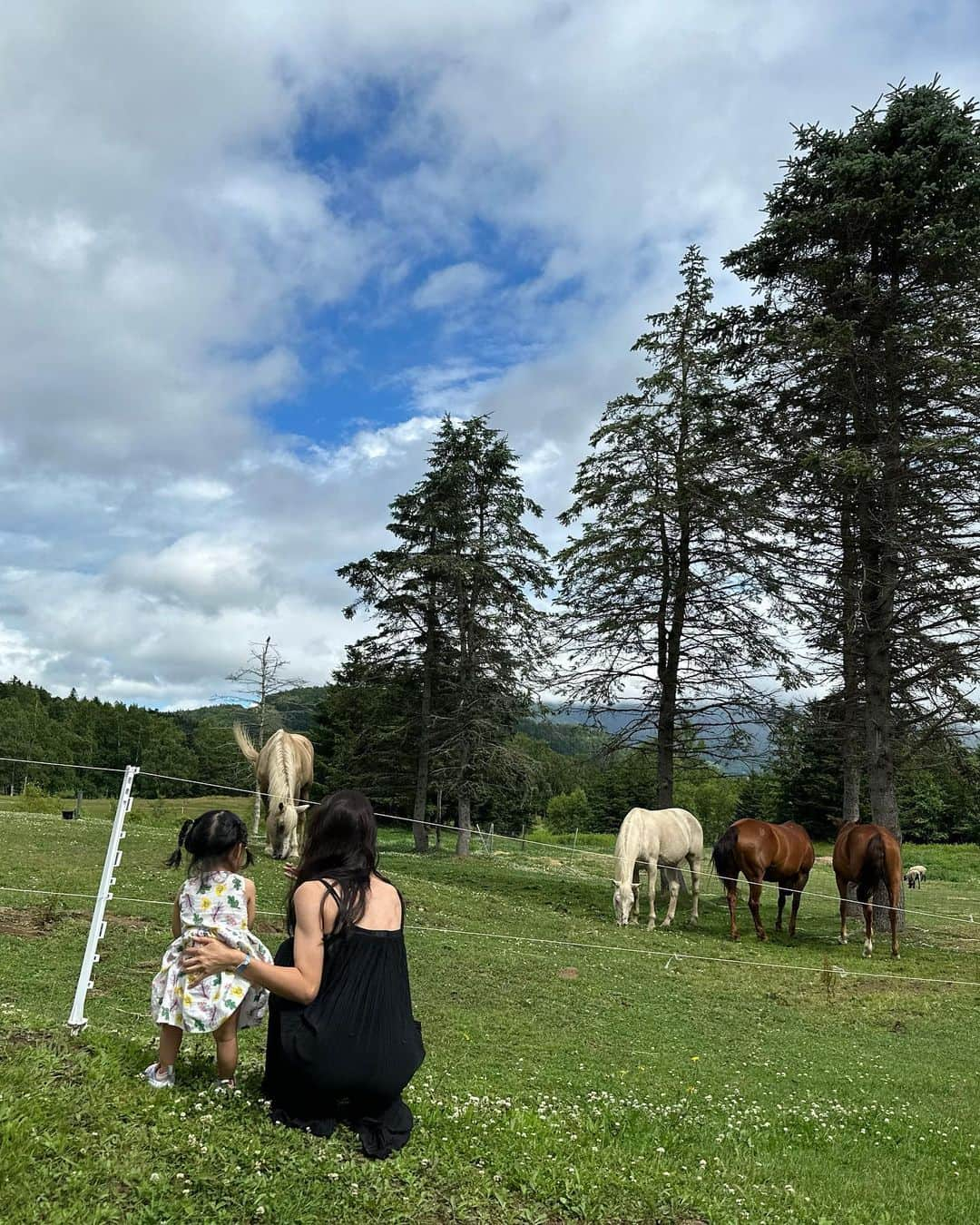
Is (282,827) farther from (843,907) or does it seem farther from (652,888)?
(843,907)

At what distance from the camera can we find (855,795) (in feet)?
62.7

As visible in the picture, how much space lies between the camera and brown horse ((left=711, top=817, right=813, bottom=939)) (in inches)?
602

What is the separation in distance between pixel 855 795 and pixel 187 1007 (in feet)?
60.2

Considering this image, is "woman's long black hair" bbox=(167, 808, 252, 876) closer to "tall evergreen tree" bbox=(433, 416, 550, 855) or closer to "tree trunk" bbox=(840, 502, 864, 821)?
"tree trunk" bbox=(840, 502, 864, 821)

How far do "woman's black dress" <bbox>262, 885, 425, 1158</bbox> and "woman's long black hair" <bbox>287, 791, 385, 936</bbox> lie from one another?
0.07 meters

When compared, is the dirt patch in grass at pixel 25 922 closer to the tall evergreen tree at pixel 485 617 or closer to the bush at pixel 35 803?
the tall evergreen tree at pixel 485 617

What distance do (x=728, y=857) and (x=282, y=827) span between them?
841 centimetres

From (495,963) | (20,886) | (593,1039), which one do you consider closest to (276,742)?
(20,886)

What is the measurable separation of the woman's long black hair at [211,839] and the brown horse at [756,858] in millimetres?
12582

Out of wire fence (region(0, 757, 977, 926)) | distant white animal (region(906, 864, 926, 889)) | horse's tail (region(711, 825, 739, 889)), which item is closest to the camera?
wire fence (region(0, 757, 977, 926))

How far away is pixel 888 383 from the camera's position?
16.2 meters

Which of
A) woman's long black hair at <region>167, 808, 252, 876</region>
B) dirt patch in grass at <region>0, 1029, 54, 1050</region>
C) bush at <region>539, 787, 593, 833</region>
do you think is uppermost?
woman's long black hair at <region>167, 808, 252, 876</region>

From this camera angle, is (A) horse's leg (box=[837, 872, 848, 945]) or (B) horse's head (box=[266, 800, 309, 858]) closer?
(A) horse's leg (box=[837, 872, 848, 945])

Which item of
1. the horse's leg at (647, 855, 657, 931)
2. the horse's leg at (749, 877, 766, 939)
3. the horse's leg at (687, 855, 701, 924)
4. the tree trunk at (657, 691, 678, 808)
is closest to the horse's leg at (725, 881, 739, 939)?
the horse's leg at (749, 877, 766, 939)
